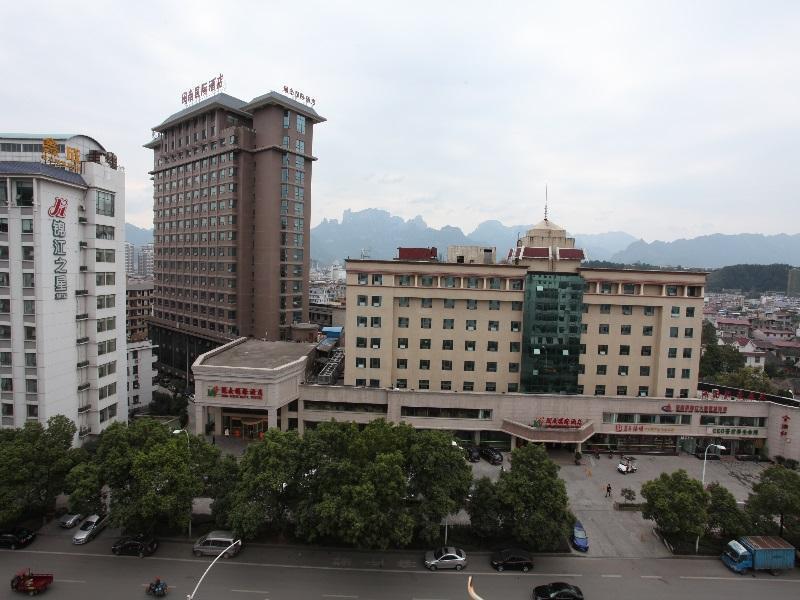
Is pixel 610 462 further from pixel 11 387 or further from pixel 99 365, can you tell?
pixel 11 387

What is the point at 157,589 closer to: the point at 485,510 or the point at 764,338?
Result: the point at 485,510

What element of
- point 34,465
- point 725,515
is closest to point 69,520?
point 34,465

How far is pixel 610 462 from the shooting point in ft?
133

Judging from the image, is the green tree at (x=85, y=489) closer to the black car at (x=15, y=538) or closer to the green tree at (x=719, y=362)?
A: the black car at (x=15, y=538)

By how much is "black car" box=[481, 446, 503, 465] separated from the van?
22.2 m

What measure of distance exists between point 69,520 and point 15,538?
2744 millimetres

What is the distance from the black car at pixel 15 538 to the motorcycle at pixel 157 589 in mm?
9733

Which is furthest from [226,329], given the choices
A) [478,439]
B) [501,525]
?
[501,525]

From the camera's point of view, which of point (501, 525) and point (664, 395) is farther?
point (664, 395)

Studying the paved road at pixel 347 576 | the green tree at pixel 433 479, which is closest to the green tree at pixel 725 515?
the paved road at pixel 347 576

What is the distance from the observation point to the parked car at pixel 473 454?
132ft

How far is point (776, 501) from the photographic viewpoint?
26.2 metres

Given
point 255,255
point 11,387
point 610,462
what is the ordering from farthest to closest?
point 255,255 < point 610,462 < point 11,387

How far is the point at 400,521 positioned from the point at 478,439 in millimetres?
20490
